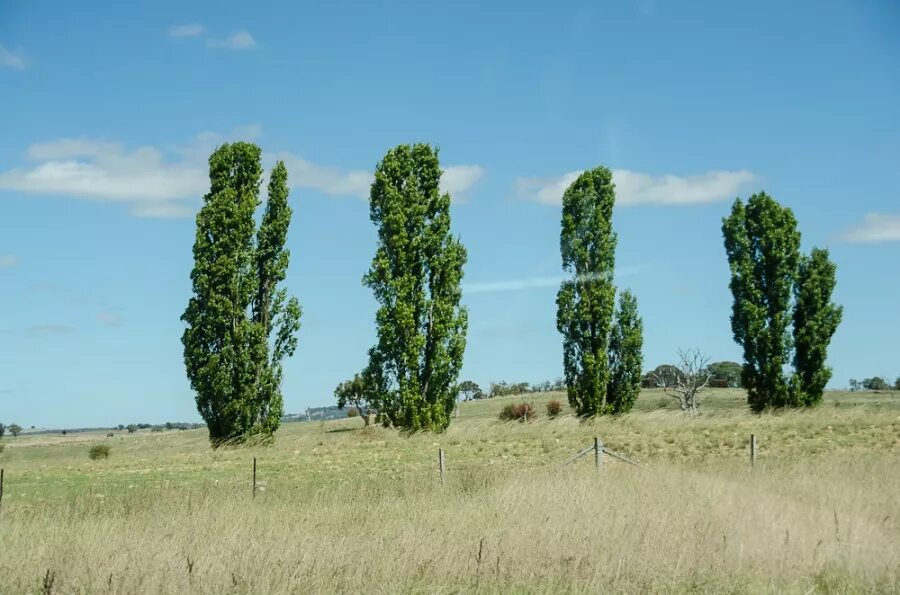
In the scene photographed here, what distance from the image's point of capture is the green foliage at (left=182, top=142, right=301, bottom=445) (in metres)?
33.8

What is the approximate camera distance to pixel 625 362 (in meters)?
38.3

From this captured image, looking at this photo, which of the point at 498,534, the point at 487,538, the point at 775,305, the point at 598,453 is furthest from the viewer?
the point at 775,305

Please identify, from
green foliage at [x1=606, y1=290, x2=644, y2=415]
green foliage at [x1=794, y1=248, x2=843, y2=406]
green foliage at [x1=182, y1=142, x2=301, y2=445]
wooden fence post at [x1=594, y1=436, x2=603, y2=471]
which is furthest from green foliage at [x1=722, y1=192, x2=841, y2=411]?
wooden fence post at [x1=594, y1=436, x2=603, y2=471]

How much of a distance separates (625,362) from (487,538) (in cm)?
2921

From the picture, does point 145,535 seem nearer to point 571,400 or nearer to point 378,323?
point 378,323

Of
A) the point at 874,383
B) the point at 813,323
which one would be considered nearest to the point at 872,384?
the point at 874,383

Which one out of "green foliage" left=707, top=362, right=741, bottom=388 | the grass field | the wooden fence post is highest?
"green foliage" left=707, top=362, right=741, bottom=388

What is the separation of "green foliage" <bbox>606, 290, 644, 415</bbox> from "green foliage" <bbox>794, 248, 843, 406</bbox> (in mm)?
9963

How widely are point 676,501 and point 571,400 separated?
26.8m

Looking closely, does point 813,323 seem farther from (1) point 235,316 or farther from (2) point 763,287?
(1) point 235,316

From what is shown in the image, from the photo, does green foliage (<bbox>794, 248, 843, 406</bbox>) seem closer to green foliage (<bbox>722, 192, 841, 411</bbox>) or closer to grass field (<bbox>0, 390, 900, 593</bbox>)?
green foliage (<bbox>722, 192, 841, 411</bbox>)

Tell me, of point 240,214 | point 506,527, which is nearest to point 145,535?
point 506,527

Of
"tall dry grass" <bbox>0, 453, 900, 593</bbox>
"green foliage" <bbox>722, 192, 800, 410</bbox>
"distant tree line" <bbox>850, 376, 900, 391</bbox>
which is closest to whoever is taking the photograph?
"tall dry grass" <bbox>0, 453, 900, 593</bbox>

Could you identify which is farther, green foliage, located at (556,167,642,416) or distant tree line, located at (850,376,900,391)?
distant tree line, located at (850,376,900,391)
